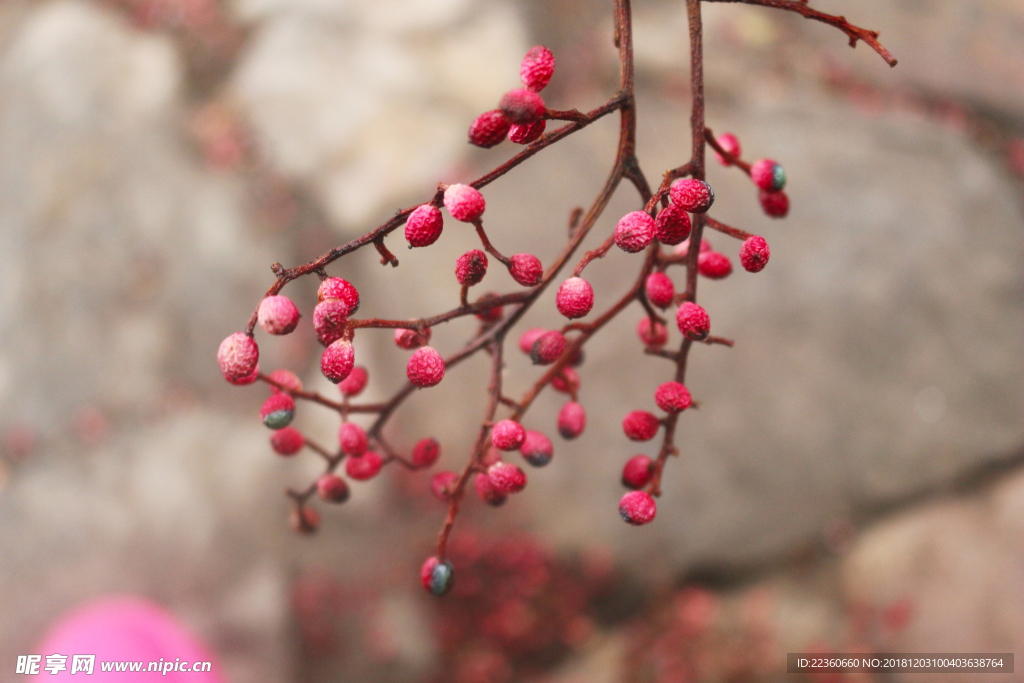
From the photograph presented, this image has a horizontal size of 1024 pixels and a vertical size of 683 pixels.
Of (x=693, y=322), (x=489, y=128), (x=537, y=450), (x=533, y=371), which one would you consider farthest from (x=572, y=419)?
(x=533, y=371)

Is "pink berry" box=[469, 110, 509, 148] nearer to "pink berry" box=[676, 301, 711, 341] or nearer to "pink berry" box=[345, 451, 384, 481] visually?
"pink berry" box=[676, 301, 711, 341]

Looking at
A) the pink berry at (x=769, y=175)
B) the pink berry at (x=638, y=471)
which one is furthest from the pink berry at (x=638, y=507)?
the pink berry at (x=769, y=175)

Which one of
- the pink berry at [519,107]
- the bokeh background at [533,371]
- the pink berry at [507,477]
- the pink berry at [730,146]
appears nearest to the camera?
the pink berry at [519,107]

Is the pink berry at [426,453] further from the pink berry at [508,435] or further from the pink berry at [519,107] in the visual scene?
the pink berry at [519,107]

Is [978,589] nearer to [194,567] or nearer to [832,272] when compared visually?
[832,272]

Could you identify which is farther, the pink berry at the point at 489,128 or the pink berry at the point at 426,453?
the pink berry at the point at 426,453

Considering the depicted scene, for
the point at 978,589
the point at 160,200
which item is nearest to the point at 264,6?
the point at 160,200

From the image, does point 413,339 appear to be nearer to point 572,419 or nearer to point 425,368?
point 425,368
